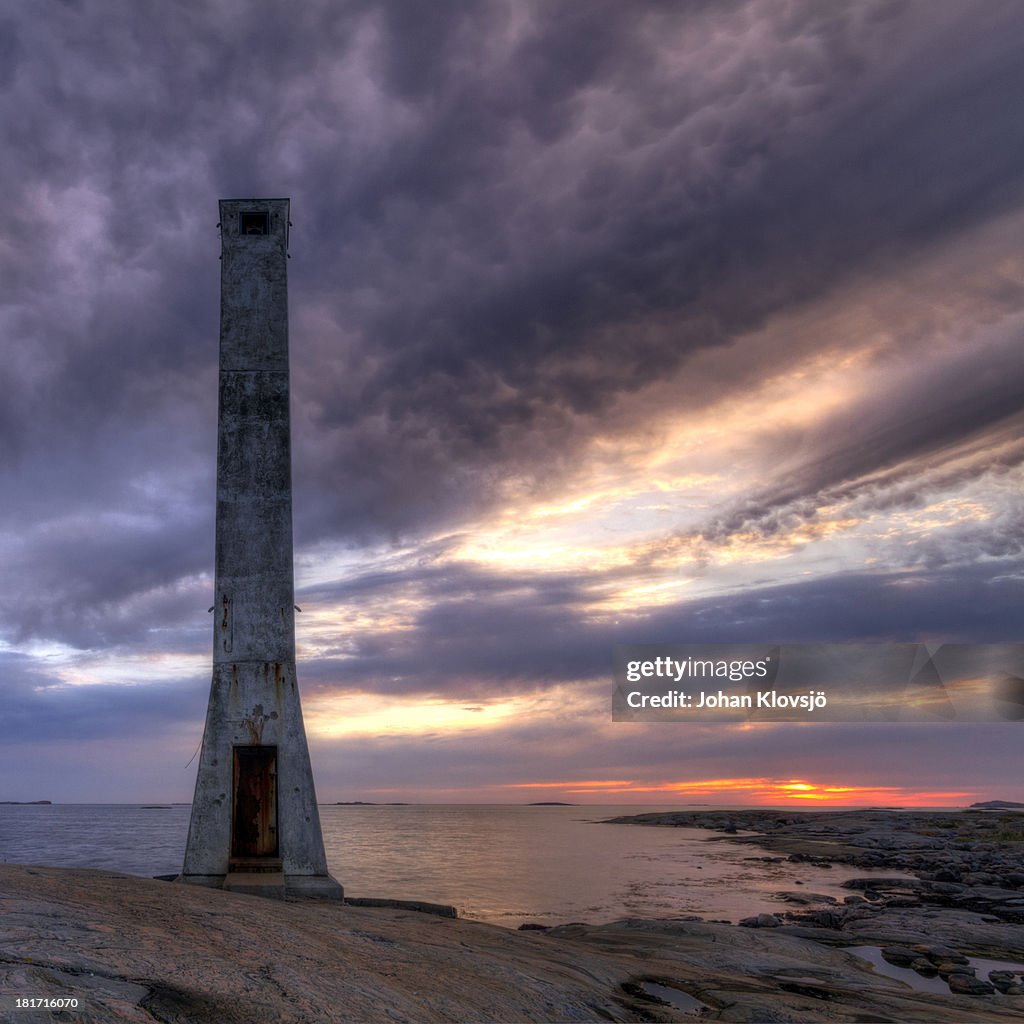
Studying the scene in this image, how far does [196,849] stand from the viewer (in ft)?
43.3

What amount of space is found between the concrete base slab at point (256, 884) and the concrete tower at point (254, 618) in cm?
2

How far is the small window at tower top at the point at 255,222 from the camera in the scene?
15883 millimetres

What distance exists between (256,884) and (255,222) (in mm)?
11413

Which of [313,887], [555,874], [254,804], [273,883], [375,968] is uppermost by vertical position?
[254,804]

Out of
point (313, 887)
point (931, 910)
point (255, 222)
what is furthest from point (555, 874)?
point (255, 222)

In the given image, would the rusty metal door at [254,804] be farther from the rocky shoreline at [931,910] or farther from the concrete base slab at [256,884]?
the rocky shoreline at [931,910]

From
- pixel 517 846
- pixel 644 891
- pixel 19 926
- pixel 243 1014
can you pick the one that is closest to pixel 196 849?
pixel 19 926

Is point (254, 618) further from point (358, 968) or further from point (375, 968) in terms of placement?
point (358, 968)

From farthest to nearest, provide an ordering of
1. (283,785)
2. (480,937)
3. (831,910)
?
(831,910) < (283,785) < (480,937)

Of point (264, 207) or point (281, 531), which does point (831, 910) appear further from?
point (264, 207)

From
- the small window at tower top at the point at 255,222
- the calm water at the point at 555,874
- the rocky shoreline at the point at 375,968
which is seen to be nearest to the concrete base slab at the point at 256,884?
the rocky shoreline at the point at 375,968

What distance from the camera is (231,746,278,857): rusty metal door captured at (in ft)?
43.5

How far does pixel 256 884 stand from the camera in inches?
481

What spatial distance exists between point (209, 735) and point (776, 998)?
8992mm
